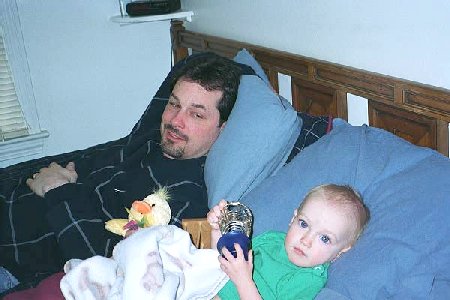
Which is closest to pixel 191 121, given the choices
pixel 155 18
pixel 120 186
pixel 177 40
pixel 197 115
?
pixel 197 115

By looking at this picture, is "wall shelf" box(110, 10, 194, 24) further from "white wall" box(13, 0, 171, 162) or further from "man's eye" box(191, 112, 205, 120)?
"man's eye" box(191, 112, 205, 120)

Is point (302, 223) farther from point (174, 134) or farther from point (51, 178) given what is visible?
point (51, 178)

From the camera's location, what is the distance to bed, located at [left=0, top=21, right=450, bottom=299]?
1.06 metres

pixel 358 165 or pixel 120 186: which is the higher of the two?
pixel 358 165

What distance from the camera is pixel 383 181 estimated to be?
1209 mm

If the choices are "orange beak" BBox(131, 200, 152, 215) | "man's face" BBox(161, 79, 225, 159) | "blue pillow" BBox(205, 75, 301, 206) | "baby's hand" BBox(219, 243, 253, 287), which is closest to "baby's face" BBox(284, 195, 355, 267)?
"baby's hand" BBox(219, 243, 253, 287)

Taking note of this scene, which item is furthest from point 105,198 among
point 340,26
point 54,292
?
point 340,26

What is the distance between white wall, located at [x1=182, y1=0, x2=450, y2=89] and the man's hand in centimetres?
92

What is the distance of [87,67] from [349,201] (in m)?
2.22

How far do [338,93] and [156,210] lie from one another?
27.4 inches

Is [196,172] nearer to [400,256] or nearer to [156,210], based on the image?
[156,210]

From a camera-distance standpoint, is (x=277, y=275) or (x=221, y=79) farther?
(x=221, y=79)

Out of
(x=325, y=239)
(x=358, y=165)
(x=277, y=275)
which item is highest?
(x=358, y=165)

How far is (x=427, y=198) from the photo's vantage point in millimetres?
1111
